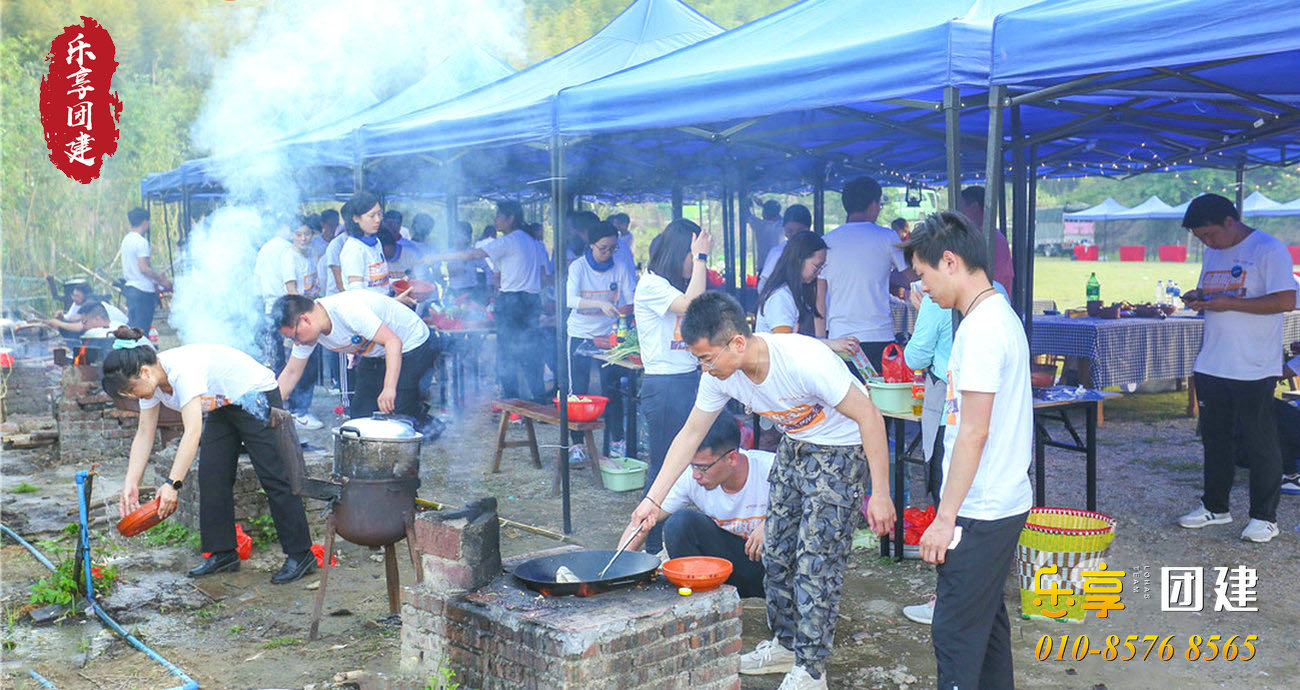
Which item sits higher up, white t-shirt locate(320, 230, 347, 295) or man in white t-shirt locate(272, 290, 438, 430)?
white t-shirt locate(320, 230, 347, 295)

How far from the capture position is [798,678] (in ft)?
11.8

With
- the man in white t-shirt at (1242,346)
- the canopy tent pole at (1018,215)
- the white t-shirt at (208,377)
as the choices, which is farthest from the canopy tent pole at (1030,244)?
the white t-shirt at (208,377)

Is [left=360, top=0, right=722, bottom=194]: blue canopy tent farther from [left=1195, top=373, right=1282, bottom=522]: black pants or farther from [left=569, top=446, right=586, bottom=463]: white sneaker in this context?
[left=1195, top=373, right=1282, bottom=522]: black pants

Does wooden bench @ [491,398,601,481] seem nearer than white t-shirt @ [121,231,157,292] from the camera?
Yes

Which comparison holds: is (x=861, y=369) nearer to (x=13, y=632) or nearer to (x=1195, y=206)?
(x=1195, y=206)

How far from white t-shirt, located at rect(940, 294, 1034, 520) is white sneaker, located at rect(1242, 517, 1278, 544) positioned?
3.50 m

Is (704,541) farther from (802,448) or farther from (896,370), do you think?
(896,370)

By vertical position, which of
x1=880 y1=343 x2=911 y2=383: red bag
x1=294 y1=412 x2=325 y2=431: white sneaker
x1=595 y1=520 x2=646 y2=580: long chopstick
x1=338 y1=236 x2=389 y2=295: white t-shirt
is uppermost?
x1=338 y1=236 x2=389 y2=295: white t-shirt

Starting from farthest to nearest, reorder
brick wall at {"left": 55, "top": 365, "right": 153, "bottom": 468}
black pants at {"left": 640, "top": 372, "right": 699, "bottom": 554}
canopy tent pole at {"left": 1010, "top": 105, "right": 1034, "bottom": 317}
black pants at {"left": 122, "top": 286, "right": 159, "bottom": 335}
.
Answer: black pants at {"left": 122, "top": 286, "right": 159, "bottom": 335} < brick wall at {"left": 55, "top": 365, "right": 153, "bottom": 468} < canopy tent pole at {"left": 1010, "top": 105, "right": 1034, "bottom": 317} < black pants at {"left": 640, "top": 372, "right": 699, "bottom": 554}

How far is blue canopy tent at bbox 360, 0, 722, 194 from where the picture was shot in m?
6.37

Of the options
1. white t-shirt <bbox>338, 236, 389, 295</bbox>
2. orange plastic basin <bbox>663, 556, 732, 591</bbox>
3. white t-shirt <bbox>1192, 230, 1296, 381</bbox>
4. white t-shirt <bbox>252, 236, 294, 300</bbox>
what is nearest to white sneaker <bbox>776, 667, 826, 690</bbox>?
orange plastic basin <bbox>663, 556, 732, 591</bbox>

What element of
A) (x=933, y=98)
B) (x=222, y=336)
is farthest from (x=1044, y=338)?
(x=222, y=336)

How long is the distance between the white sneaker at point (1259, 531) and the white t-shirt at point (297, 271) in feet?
25.5

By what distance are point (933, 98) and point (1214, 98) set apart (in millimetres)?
2439
